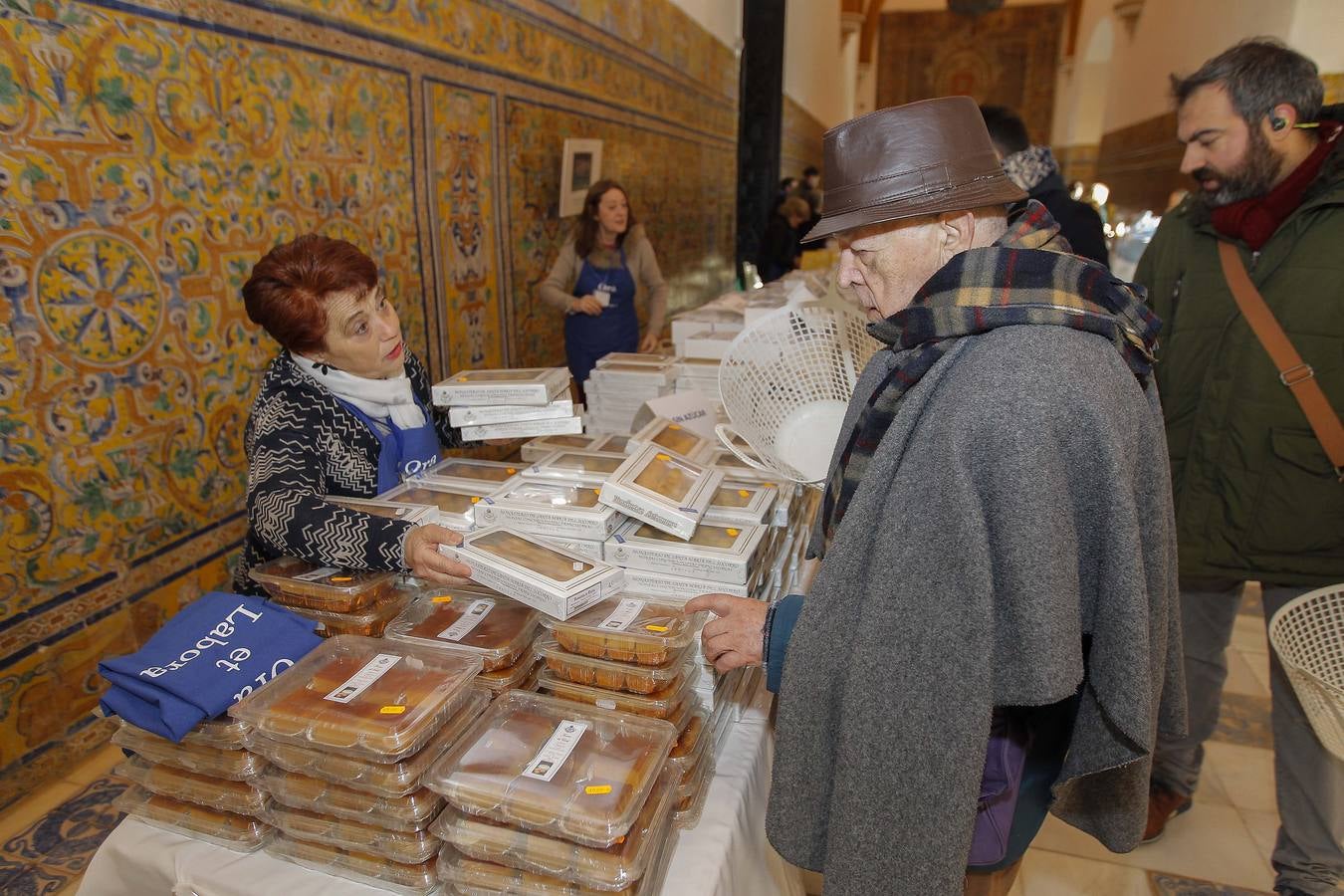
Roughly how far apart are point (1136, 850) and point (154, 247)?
369 cm

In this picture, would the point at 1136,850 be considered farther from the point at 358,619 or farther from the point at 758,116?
the point at 758,116

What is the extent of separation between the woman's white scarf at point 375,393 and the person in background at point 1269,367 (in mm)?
2222

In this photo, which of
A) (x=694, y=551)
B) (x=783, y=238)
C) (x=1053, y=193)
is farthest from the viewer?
(x=783, y=238)

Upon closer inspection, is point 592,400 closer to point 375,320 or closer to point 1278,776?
point 375,320

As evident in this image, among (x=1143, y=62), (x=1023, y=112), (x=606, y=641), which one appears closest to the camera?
(x=606, y=641)

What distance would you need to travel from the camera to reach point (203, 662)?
1221 mm

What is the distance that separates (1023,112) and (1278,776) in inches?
928

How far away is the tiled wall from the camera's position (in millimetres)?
1987

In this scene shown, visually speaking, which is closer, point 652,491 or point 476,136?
point 652,491

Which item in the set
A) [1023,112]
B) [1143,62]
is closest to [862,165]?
[1143,62]

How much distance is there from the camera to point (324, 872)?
3.74 ft

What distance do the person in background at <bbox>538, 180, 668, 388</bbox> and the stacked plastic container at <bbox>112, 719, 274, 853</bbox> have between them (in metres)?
3.51

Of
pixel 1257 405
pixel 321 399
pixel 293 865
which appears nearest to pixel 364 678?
pixel 293 865

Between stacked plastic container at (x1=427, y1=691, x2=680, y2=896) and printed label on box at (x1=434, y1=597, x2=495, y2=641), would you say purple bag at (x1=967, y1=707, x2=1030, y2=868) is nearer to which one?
stacked plastic container at (x1=427, y1=691, x2=680, y2=896)
